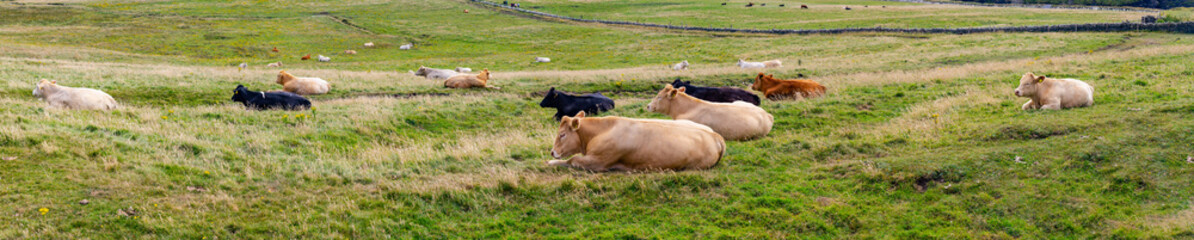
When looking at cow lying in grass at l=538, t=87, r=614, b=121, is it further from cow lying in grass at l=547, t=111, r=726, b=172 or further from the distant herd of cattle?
cow lying in grass at l=547, t=111, r=726, b=172

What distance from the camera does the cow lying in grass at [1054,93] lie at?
1497 centimetres

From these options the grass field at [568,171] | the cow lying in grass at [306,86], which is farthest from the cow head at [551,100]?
the cow lying in grass at [306,86]

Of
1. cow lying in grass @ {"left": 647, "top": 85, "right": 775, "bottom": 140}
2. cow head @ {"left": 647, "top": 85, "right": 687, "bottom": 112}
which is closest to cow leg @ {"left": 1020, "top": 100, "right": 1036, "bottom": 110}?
cow lying in grass @ {"left": 647, "top": 85, "right": 775, "bottom": 140}

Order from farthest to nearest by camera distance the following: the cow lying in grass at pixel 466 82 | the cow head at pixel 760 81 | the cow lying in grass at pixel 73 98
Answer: the cow lying in grass at pixel 466 82 → the cow head at pixel 760 81 → the cow lying in grass at pixel 73 98

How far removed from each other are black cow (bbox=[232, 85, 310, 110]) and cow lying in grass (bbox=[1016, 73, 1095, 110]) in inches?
669

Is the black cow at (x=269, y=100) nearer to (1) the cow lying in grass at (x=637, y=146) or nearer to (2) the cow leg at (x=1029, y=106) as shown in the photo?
(1) the cow lying in grass at (x=637, y=146)

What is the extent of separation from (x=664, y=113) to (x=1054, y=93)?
8321mm

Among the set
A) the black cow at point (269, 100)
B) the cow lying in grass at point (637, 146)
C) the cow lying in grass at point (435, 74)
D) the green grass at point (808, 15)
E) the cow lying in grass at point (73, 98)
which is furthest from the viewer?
the green grass at point (808, 15)

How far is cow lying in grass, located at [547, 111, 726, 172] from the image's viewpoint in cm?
1045

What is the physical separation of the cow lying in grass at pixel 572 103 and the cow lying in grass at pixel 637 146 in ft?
20.6

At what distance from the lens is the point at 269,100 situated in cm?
1784

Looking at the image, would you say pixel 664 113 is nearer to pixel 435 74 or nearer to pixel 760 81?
pixel 760 81

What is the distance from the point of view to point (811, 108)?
54.8ft

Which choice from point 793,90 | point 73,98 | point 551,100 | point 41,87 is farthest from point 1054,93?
point 41,87
